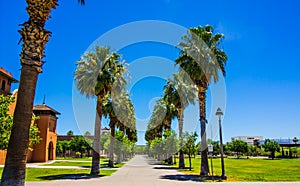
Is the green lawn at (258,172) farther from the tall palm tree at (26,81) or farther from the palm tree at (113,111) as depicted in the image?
the tall palm tree at (26,81)

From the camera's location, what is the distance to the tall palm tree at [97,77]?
23.0 m

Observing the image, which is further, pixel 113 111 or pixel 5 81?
pixel 5 81

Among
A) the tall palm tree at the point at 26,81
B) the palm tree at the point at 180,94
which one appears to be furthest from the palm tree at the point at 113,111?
the tall palm tree at the point at 26,81

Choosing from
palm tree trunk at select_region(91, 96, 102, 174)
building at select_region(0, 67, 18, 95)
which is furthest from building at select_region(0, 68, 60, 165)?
palm tree trunk at select_region(91, 96, 102, 174)

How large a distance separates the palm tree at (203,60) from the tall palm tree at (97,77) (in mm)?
6400

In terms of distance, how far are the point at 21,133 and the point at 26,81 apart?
152 centimetres

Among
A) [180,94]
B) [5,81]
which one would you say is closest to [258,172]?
[180,94]

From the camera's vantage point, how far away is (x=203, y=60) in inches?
899

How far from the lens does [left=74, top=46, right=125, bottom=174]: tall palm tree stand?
75.5 feet

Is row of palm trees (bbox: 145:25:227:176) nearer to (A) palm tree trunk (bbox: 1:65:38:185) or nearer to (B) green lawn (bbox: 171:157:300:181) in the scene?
(B) green lawn (bbox: 171:157:300:181)

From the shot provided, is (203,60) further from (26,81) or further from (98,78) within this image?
(26,81)

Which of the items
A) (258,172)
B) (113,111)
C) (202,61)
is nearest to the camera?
(202,61)

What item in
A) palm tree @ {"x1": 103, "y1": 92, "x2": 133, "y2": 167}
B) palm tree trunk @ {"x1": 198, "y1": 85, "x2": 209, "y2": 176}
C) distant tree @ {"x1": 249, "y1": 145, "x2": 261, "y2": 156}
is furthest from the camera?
distant tree @ {"x1": 249, "y1": 145, "x2": 261, "y2": 156}

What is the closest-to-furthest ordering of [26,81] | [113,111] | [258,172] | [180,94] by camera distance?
[26,81] < [258,172] < [180,94] < [113,111]
